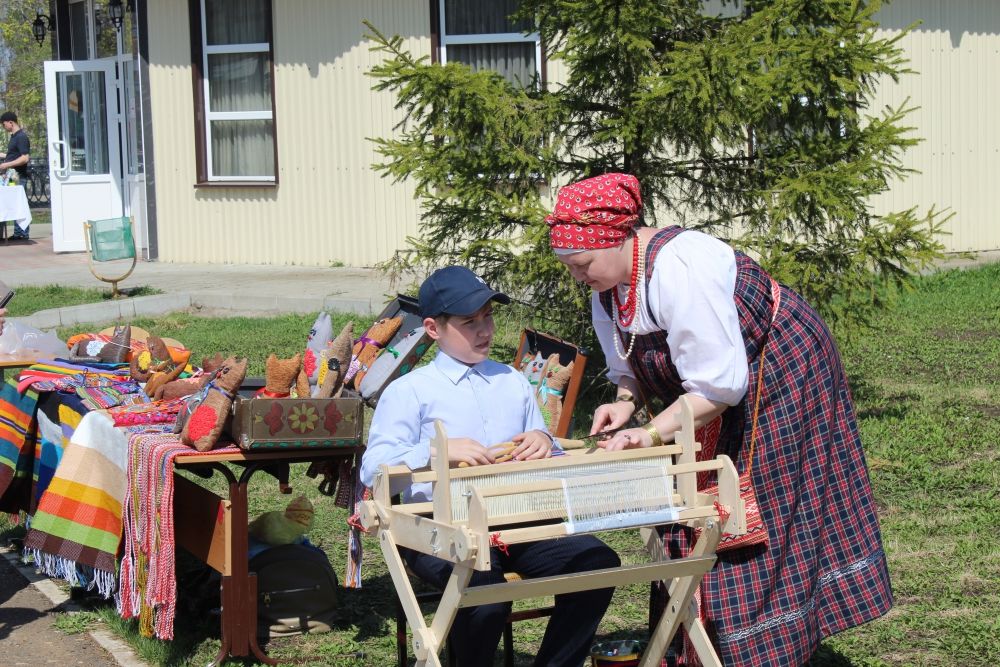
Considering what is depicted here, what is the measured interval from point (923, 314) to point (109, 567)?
8.20m

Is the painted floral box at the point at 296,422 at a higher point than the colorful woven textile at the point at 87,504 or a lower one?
higher

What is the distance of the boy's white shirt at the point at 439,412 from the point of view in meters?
3.49

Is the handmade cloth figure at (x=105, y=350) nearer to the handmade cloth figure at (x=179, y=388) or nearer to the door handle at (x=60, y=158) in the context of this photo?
the handmade cloth figure at (x=179, y=388)

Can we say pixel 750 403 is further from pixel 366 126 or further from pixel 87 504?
pixel 366 126

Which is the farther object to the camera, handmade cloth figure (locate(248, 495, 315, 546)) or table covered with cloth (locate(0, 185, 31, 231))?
table covered with cloth (locate(0, 185, 31, 231))

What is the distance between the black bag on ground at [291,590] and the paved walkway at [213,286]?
17.4 feet

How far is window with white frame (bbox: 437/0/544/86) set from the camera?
45.4 feet

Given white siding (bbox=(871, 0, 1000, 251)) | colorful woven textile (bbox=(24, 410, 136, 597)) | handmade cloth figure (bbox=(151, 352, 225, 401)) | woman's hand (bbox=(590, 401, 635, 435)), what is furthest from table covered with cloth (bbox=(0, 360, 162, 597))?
white siding (bbox=(871, 0, 1000, 251))

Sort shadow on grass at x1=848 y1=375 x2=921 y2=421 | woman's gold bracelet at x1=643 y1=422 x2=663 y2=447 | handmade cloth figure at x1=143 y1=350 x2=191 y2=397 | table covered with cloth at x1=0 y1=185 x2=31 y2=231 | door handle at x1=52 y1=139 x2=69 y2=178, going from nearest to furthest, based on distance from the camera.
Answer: woman's gold bracelet at x1=643 y1=422 x2=663 y2=447
handmade cloth figure at x1=143 y1=350 x2=191 y2=397
shadow on grass at x1=848 y1=375 x2=921 y2=421
door handle at x1=52 y1=139 x2=69 y2=178
table covered with cloth at x1=0 y1=185 x2=31 y2=231

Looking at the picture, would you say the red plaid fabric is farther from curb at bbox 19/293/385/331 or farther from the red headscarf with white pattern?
curb at bbox 19/293/385/331

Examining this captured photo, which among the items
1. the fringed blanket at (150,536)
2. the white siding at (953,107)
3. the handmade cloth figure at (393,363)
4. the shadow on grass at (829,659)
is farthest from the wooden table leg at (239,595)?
the white siding at (953,107)

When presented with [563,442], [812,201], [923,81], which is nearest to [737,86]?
[812,201]

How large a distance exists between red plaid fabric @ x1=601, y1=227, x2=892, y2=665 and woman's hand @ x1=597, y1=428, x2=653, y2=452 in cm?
20

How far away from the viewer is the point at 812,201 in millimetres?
6812
